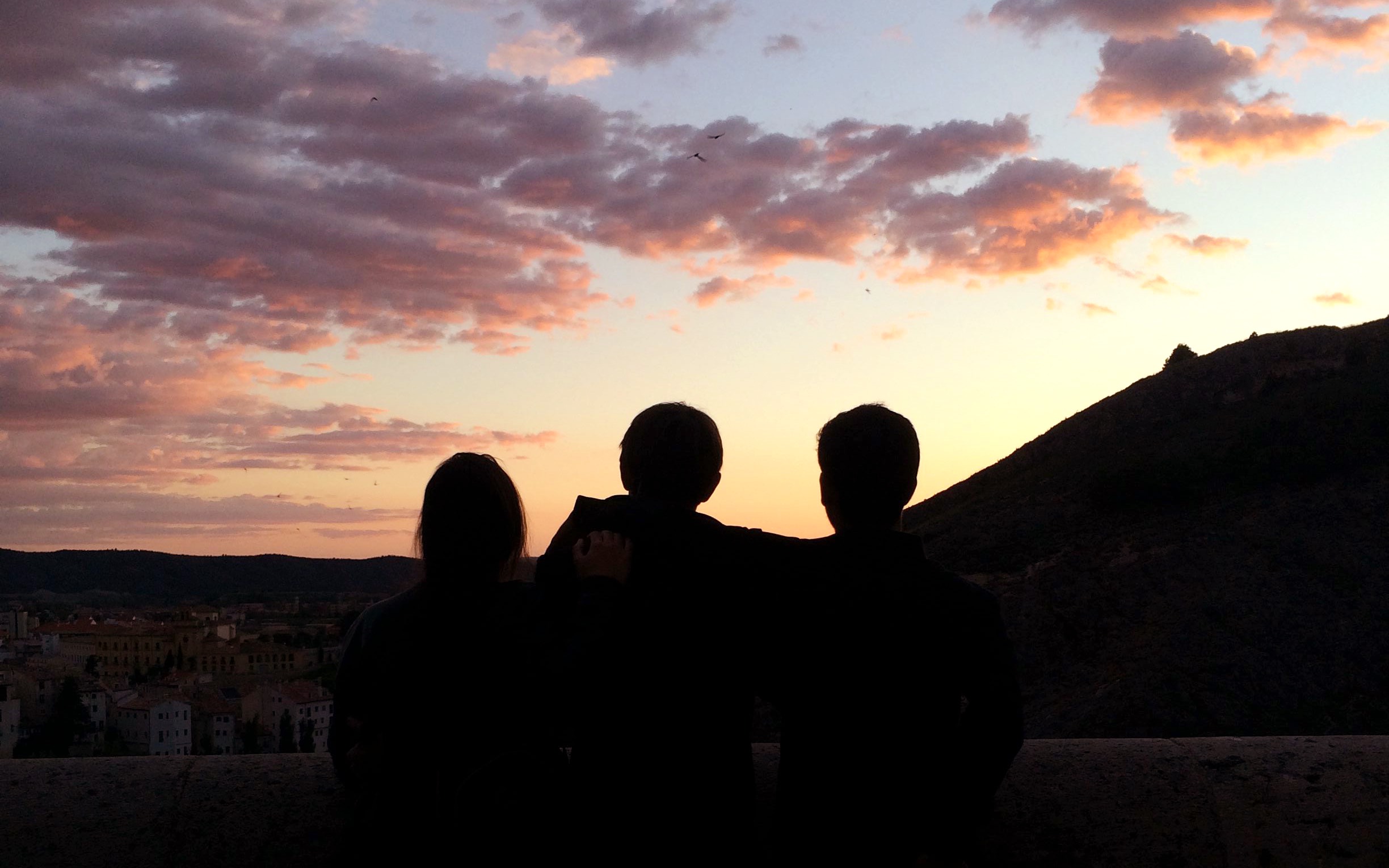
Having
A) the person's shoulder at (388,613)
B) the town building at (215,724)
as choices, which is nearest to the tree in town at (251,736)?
the town building at (215,724)

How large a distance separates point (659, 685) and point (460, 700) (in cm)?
46

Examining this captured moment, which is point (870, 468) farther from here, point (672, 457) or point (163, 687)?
point (163, 687)

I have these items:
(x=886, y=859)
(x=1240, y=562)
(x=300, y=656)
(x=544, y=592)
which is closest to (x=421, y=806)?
(x=544, y=592)

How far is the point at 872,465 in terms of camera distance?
2602 mm

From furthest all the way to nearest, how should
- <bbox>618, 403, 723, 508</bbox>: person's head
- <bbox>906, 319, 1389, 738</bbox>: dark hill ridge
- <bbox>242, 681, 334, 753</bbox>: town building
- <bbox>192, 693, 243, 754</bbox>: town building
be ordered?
<bbox>242, 681, 334, 753</bbox>: town building < <bbox>192, 693, 243, 754</bbox>: town building < <bbox>906, 319, 1389, 738</bbox>: dark hill ridge < <bbox>618, 403, 723, 508</bbox>: person's head

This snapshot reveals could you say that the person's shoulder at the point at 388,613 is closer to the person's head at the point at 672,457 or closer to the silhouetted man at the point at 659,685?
the silhouetted man at the point at 659,685

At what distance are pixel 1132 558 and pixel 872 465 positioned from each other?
24839 mm

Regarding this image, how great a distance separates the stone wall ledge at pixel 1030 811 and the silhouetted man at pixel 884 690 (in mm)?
757

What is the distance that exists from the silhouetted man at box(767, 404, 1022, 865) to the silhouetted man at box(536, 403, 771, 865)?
15 centimetres

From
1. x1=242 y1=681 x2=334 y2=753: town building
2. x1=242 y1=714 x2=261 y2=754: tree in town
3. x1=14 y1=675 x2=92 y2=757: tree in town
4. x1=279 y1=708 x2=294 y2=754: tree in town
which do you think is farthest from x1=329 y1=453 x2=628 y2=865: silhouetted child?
x1=242 y1=714 x2=261 y2=754: tree in town

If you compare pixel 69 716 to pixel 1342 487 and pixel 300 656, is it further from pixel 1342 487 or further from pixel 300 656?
pixel 1342 487

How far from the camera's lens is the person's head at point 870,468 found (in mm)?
2605

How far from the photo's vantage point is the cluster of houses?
176ft

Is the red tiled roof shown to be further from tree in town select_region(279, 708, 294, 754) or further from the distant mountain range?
the distant mountain range
